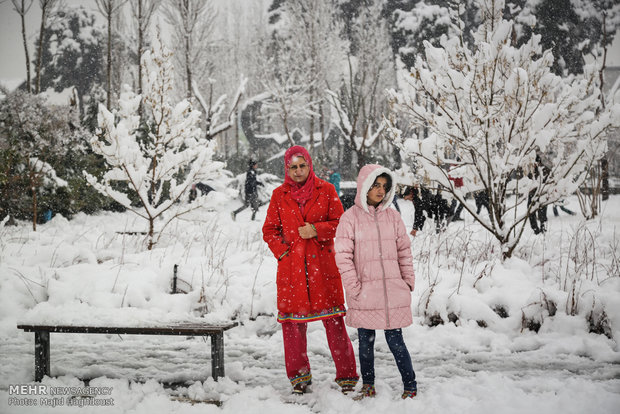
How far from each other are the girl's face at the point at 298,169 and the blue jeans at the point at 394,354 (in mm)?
1104

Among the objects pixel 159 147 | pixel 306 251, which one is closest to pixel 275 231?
pixel 306 251

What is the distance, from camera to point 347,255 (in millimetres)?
2787

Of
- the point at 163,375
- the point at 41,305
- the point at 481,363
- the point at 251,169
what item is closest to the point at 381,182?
the point at 481,363

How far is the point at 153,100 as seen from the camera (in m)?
6.35

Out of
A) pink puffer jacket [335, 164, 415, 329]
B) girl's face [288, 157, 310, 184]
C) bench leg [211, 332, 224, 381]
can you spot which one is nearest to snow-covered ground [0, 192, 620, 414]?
bench leg [211, 332, 224, 381]

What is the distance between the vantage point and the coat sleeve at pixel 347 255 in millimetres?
2734

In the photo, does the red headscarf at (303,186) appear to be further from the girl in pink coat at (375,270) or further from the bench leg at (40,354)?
the bench leg at (40,354)

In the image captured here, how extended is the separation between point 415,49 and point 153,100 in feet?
53.7

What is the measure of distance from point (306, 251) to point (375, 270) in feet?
1.64

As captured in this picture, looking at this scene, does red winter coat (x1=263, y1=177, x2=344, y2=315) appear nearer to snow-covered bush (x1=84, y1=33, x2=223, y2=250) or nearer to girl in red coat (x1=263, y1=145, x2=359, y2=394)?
girl in red coat (x1=263, y1=145, x2=359, y2=394)

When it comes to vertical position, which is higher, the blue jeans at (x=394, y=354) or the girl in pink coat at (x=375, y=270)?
the girl in pink coat at (x=375, y=270)

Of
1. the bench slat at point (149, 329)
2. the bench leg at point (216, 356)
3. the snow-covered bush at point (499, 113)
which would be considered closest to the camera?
the bench slat at point (149, 329)

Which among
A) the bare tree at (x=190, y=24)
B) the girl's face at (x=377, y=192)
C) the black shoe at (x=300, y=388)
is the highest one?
the bare tree at (x=190, y=24)

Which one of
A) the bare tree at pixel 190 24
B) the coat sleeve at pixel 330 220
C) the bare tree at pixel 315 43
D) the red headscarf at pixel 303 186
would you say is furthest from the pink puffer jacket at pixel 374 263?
the bare tree at pixel 315 43
